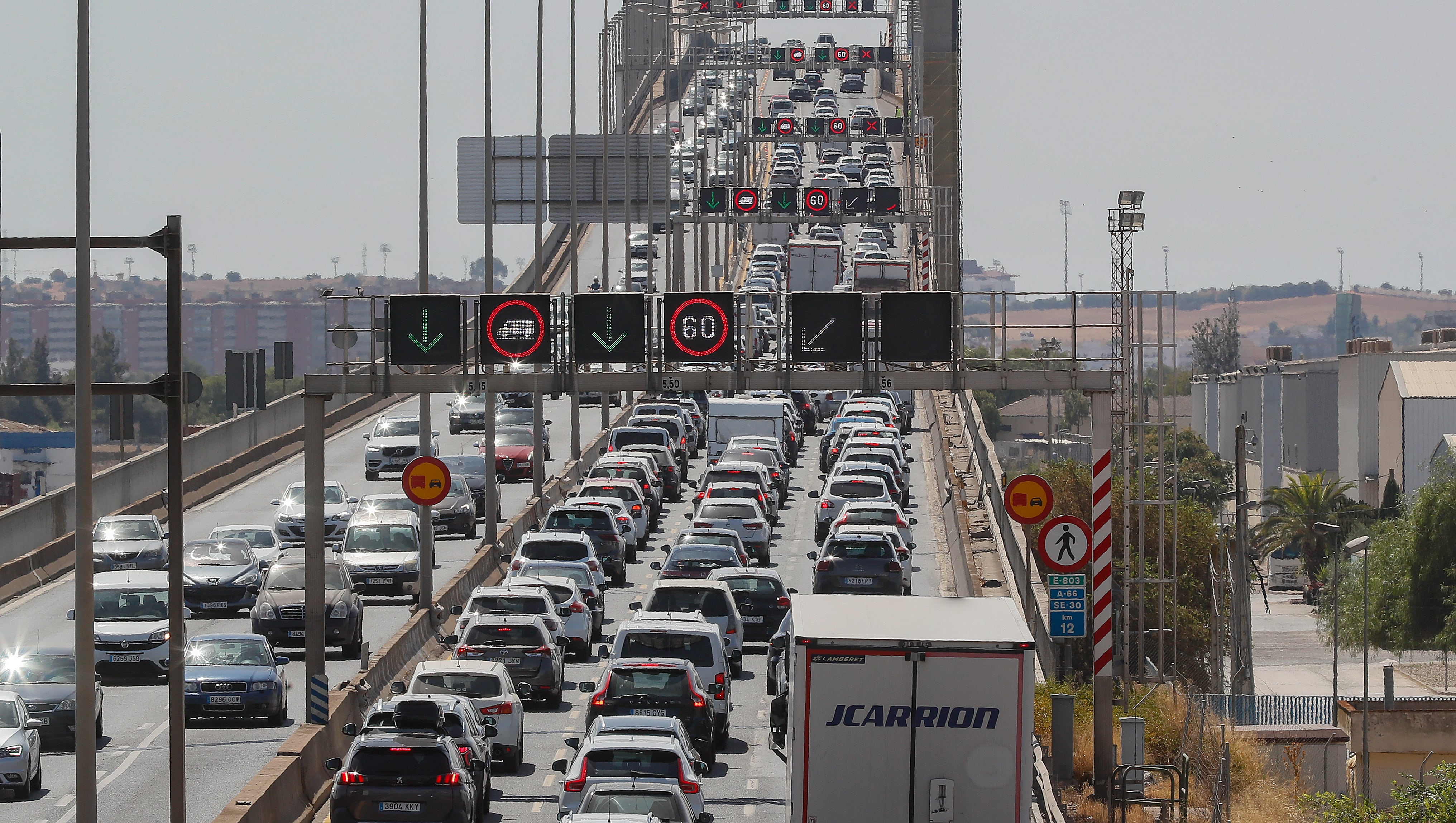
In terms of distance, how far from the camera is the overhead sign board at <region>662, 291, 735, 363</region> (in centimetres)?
2708

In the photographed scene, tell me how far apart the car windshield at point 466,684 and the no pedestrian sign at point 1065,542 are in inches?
256

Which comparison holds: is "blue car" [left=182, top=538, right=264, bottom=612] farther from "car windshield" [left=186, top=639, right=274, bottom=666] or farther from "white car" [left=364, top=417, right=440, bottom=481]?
"white car" [left=364, top=417, right=440, bottom=481]

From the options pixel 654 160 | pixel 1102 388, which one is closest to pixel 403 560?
pixel 1102 388

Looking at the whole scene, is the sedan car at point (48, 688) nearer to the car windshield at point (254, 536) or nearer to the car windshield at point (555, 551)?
the car windshield at point (555, 551)

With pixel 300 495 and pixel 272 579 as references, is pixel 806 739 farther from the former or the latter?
pixel 300 495

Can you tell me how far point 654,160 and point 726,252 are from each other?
4005cm

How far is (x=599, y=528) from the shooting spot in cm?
3894

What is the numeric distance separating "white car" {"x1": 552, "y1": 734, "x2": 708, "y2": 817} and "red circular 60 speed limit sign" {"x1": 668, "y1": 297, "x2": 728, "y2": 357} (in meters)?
9.15

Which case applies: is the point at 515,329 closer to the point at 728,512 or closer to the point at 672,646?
the point at 672,646

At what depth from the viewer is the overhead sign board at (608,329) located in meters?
27.3

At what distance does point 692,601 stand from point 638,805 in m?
12.7

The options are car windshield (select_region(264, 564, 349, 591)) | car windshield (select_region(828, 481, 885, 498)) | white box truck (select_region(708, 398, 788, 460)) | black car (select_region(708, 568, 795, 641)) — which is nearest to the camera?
car windshield (select_region(264, 564, 349, 591))

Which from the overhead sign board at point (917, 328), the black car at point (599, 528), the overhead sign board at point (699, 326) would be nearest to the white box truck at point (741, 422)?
the black car at point (599, 528)

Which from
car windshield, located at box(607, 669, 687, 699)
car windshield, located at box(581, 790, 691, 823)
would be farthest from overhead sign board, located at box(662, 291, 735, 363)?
car windshield, located at box(581, 790, 691, 823)
